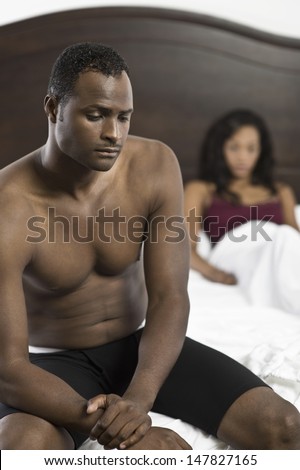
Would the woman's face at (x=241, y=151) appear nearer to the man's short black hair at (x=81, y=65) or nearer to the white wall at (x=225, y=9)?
the white wall at (x=225, y=9)

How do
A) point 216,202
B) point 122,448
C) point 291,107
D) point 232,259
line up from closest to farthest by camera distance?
point 122,448 → point 232,259 → point 216,202 → point 291,107

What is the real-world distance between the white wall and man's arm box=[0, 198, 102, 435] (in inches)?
70.6

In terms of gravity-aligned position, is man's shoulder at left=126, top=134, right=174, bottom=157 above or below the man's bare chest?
above

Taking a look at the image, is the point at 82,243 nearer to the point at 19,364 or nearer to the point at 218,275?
the point at 19,364

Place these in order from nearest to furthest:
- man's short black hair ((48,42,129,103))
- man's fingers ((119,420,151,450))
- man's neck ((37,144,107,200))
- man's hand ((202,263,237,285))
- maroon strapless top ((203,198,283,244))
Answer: man's fingers ((119,420,151,450)) < man's short black hair ((48,42,129,103)) < man's neck ((37,144,107,200)) < man's hand ((202,263,237,285)) < maroon strapless top ((203,198,283,244))

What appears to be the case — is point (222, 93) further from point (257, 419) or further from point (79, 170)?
point (257, 419)

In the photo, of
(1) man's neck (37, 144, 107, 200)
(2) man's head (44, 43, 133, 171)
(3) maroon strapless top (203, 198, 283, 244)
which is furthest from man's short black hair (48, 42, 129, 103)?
(3) maroon strapless top (203, 198, 283, 244)

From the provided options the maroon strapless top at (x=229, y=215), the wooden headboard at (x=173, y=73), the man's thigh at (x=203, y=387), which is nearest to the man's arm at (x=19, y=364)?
the man's thigh at (x=203, y=387)

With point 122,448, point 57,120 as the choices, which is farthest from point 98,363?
point 57,120

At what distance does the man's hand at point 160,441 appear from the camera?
3.98ft

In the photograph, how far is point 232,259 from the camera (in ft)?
8.18

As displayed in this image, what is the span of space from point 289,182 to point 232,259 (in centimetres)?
81

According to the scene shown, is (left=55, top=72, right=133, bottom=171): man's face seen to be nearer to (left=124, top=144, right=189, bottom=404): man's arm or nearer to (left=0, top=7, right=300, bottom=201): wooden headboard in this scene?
(left=124, top=144, right=189, bottom=404): man's arm

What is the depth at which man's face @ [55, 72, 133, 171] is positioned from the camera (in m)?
1.29
